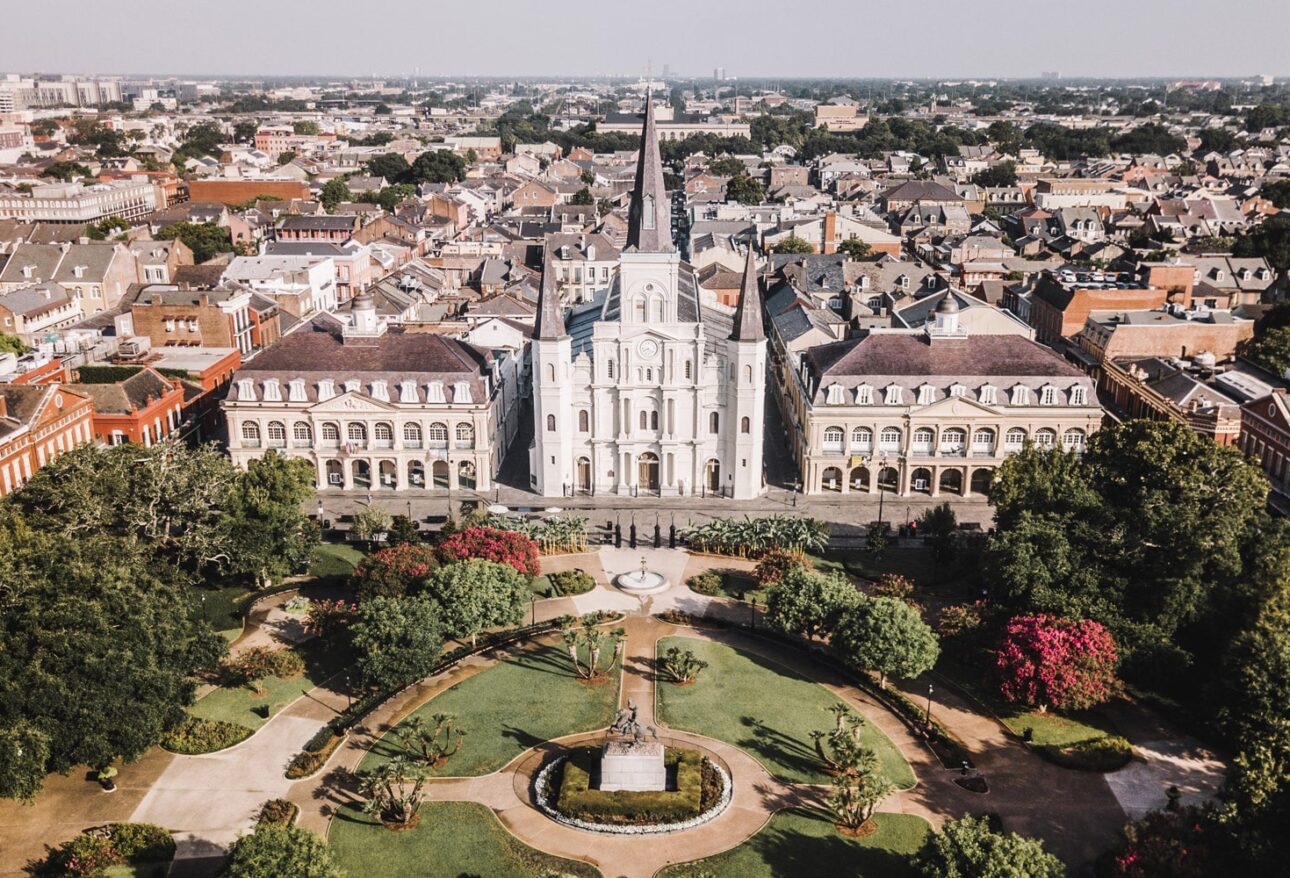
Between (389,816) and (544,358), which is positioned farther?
(544,358)

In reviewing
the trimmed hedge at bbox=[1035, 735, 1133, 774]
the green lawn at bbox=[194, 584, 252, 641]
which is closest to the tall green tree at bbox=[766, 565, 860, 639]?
the trimmed hedge at bbox=[1035, 735, 1133, 774]

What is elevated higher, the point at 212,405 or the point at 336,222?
the point at 336,222

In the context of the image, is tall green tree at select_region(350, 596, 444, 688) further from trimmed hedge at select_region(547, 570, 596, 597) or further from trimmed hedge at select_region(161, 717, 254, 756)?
trimmed hedge at select_region(547, 570, 596, 597)

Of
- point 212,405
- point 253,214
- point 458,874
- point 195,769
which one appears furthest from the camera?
point 253,214

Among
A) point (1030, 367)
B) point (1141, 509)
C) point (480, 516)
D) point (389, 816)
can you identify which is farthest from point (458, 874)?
point (1030, 367)

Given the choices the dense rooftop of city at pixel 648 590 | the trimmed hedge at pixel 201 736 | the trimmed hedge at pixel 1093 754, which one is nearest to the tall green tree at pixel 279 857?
the dense rooftop of city at pixel 648 590

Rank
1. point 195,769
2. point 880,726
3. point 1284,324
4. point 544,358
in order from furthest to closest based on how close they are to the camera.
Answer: point 1284,324
point 544,358
point 880,726
point 195,769

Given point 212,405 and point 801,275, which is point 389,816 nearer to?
point 212,405

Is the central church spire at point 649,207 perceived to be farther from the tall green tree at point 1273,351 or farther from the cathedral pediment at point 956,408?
the tall green tree at point 1273,351
